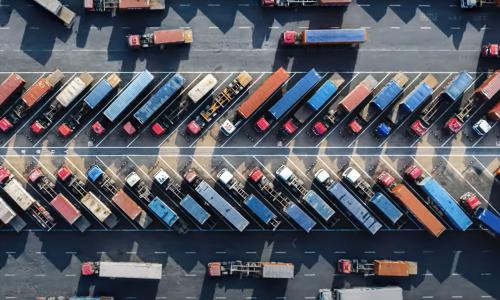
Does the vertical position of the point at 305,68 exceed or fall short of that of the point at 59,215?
it exceeds it

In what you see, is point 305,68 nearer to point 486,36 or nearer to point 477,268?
point 486,36

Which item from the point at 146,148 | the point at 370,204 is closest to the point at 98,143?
the point at 146,148

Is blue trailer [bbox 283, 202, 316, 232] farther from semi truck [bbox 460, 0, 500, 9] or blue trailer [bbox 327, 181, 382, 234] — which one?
semi truck [bbox 460, 0, 500, 9]

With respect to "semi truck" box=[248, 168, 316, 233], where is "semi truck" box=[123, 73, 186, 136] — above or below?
above

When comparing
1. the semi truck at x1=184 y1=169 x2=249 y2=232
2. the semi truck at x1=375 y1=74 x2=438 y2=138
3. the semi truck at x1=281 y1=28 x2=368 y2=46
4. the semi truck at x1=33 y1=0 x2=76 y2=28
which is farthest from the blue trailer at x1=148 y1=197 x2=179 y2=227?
the semi truck at x1=375 y1=74 x2=438 y2=138

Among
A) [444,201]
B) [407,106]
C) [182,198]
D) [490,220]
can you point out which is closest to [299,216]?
[182,198]

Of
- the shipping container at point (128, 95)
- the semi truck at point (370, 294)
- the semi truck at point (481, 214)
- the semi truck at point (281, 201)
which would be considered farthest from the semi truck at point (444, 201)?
the shipping container at point (128, 95)

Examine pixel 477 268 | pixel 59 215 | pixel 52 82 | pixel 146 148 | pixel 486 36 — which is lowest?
pixel 477 268

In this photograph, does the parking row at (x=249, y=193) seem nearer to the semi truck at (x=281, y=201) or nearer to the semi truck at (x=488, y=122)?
the semi truck at (x=281, y=201)
